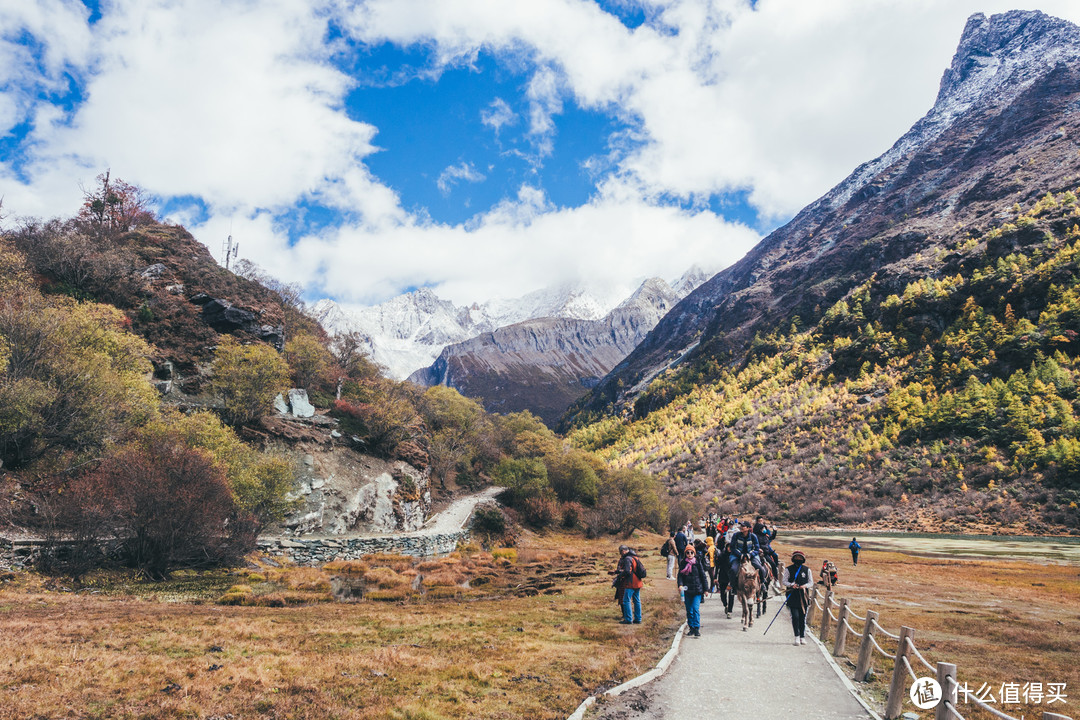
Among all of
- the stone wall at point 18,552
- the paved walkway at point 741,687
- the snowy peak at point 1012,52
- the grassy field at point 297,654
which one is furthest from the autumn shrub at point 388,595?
the snowy peak at point 1012,52

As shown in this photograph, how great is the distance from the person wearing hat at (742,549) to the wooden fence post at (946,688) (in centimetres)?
1008

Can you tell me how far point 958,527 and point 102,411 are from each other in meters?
86.8

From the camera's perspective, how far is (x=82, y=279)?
40.8 meters

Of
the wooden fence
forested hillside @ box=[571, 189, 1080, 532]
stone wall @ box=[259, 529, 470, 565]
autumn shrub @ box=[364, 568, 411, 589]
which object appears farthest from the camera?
forested hillside @ box=[571, 189, 1080, 532]

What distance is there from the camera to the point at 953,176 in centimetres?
14912

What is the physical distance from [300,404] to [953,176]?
188324 millimetres

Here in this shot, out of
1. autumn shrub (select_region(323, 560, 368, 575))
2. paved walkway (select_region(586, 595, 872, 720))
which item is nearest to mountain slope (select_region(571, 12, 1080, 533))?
autumn shrub (select_region(323, 560, 368, 575))

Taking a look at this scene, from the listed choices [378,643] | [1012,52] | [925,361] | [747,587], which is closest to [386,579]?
[378,643]

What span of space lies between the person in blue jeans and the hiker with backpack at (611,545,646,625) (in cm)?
153

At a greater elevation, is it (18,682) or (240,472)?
(240,472)

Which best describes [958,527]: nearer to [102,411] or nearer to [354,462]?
[354,462]

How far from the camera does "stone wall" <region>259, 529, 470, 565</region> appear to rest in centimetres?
3036

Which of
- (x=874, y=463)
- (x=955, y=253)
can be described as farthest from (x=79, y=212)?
(x=955, y=253)

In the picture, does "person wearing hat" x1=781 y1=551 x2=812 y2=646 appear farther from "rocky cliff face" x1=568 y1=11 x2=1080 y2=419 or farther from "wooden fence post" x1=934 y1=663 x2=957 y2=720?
"rocky cliff face" x1=568 y1=11 x2=1080 y2=419
